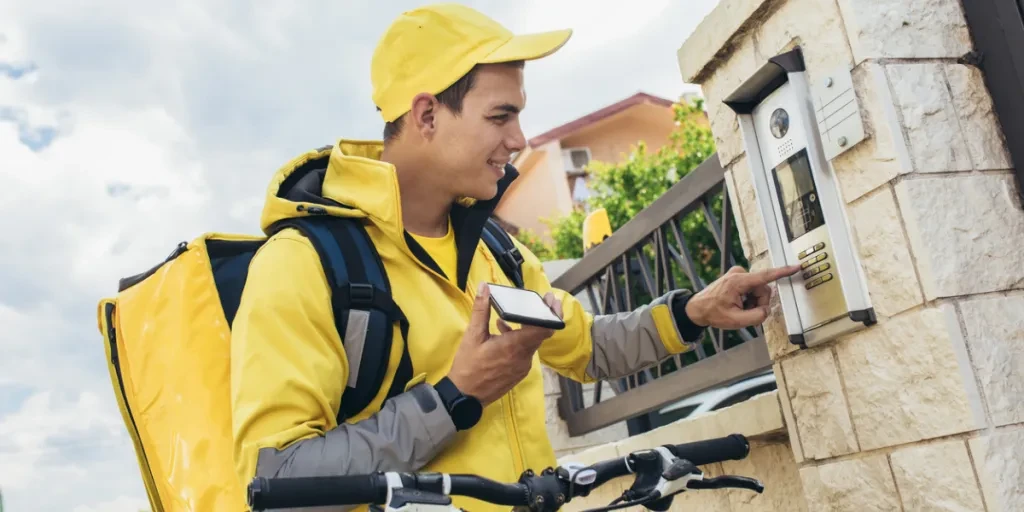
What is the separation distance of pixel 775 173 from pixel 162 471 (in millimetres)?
1704

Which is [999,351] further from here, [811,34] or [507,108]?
[507,108]

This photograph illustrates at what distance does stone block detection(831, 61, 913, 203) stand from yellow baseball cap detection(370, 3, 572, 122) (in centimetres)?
74

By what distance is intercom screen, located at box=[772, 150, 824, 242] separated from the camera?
7.45 ft

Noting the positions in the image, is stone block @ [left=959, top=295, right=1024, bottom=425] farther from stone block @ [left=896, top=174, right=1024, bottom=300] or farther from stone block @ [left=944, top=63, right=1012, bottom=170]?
stone block @ [left=944, top=63, right=1012, bottom=170]

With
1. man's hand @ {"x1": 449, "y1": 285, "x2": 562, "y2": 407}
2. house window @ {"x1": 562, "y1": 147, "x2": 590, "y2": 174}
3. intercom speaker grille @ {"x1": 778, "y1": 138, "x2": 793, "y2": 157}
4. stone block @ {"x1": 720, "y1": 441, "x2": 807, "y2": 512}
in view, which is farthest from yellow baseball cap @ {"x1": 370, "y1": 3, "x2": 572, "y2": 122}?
house window @ {"x1": 562, "y1": 147, "x2": 590, "y2": 174}

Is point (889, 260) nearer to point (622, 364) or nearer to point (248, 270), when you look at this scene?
point (622, 364)

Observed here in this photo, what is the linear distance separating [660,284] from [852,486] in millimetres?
2227

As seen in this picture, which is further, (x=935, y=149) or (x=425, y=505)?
(x=935, y=149)

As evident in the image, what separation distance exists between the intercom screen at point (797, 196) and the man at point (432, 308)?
0.16 meters

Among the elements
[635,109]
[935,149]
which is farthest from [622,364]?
[635,109]

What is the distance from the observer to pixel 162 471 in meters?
1.96

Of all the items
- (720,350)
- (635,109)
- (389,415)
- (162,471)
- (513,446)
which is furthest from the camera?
(635,109)

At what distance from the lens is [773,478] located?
314cm

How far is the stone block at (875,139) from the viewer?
78.0 inches
